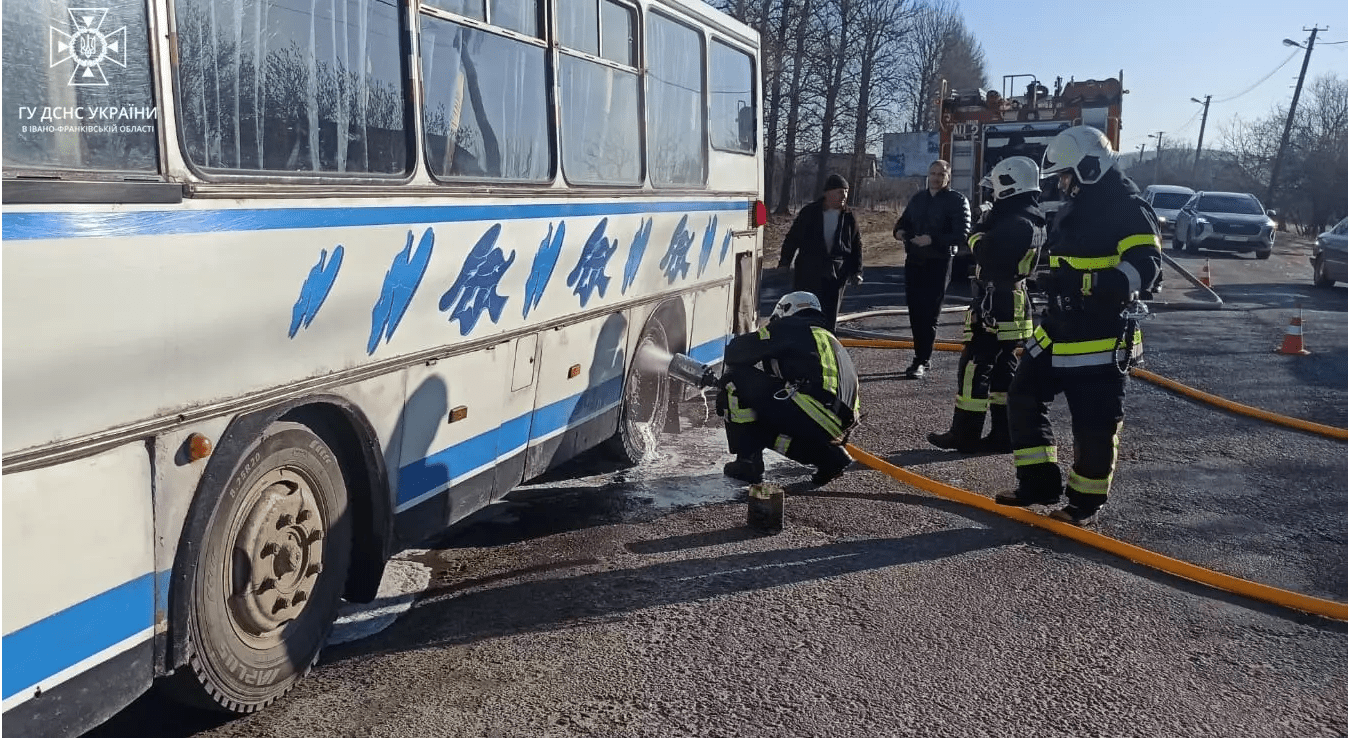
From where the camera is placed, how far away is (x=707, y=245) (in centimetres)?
755

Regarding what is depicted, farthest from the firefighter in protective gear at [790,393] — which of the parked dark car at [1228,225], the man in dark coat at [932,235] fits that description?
the parked dark car at [1228,225]

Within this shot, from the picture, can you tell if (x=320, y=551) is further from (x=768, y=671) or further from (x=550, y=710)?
(x=768, y=671)

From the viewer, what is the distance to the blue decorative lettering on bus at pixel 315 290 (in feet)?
11.3

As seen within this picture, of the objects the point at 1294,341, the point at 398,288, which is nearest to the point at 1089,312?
the point at 398,288

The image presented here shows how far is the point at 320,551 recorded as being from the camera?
3816 millimetres

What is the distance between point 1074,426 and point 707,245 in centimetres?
281

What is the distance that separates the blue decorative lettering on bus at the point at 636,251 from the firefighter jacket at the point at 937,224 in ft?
10.8

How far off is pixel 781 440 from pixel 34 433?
4.11 meters

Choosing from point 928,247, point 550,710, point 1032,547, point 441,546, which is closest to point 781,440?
point 1032,547

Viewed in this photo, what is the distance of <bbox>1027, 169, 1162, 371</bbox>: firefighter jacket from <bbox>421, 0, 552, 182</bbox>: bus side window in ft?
8.57

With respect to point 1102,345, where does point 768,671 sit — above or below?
below

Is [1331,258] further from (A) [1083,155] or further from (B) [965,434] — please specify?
(A) [1083,155]

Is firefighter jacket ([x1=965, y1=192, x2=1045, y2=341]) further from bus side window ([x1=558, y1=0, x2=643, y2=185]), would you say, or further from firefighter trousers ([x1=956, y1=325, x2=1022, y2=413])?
bus side window ([x1=558, y1=0, x2=643, y2=185])

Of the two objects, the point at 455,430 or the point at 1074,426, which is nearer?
the point at 455,430
